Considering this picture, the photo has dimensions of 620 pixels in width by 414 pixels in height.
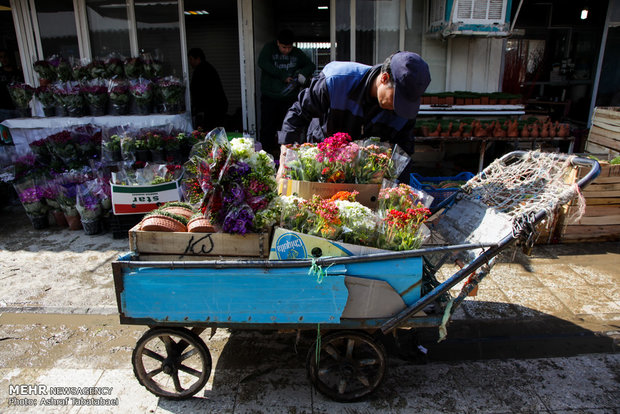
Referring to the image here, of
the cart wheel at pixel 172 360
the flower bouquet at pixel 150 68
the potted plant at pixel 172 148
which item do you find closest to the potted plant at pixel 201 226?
the cart wheel at pixel 172 360

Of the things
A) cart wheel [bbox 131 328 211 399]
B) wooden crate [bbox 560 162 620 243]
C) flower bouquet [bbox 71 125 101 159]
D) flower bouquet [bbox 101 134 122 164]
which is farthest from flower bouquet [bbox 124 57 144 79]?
wooden crate [bbox 560 162 620 243]

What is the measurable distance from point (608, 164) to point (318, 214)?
4534 millimetres

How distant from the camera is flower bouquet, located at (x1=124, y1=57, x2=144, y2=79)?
6.81 meters

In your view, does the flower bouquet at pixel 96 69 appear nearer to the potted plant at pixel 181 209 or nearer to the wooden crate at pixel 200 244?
the potted plant at pixel 181 209

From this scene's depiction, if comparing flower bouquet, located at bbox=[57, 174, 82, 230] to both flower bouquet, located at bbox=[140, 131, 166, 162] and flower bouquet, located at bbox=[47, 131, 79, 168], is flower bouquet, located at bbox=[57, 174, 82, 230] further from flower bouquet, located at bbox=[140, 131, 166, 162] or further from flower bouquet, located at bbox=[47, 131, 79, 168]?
flower bouquet, located at bbox=[140, 131, 166, 162]

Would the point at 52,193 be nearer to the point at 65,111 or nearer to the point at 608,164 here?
the point at 65,111

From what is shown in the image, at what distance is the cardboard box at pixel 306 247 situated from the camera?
2.56 meters

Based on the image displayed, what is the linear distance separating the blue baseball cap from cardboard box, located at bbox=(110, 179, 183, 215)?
10.3ft

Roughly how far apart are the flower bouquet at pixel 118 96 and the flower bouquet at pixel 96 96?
0.10 m

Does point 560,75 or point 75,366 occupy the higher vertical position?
point 560,75

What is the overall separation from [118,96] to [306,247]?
538cm

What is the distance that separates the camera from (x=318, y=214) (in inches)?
105

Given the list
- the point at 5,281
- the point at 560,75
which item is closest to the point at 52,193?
the point at 5,281

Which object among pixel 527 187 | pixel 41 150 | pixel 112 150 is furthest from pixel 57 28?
pixel 527 187
